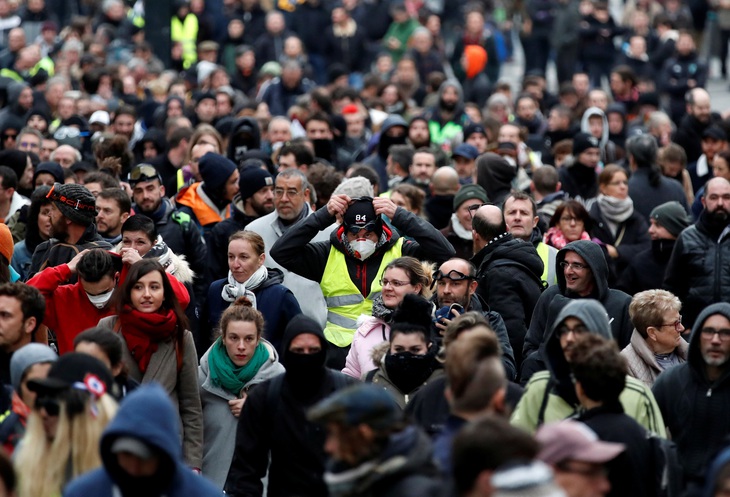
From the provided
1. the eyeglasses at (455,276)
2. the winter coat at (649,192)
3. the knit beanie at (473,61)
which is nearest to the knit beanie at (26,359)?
the eyeglasses at (455,276)

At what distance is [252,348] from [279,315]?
3.41ft

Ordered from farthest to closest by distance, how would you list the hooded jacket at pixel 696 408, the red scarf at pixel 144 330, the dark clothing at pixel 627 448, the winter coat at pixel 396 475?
the red scarf at pixel 144 330 → the hooded jacket at pixel 696 408 → the dark clothing at pixel 627 448 → the winter coat at pixel 396 475

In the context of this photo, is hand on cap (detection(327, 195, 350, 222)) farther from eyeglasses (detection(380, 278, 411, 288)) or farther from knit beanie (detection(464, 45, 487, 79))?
knit beanie (detection(464, 45, 487, 79))

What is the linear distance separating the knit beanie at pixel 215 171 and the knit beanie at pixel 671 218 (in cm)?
352

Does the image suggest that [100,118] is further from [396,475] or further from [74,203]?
[396,475]

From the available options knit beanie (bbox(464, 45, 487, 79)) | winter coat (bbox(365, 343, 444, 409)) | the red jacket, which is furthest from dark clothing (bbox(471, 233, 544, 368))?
knit beanie (bbox(464, 45, 487, 79))

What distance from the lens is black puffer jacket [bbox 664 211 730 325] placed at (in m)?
10.7

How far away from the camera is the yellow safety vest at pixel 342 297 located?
30.7 ft

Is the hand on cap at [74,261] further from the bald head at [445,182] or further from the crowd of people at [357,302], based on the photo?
the bald head at [445,182]

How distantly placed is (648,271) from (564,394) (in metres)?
Answer: 4.96

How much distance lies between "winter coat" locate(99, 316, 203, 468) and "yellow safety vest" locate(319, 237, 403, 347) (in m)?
1.42

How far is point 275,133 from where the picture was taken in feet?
49.5

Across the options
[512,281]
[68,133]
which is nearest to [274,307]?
[512,281]

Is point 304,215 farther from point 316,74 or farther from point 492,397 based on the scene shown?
point 316,74
